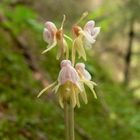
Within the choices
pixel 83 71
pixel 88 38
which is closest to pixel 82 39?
pixel 88 38

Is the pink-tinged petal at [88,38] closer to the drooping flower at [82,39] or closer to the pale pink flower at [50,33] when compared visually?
the drooping flower at [82,39]

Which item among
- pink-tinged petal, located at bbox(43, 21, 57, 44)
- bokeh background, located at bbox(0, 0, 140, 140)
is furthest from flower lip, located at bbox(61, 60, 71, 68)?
bokeh background, located at bbox(0, 0, 140, 140)

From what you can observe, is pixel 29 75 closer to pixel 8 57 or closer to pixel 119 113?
pixel 8 57

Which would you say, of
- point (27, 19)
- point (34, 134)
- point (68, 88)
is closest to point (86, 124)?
point (34, 134)

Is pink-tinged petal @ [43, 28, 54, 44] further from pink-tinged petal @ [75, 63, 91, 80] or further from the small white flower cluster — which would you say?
pink-tinged petal @ [75, 63, 91, 80]

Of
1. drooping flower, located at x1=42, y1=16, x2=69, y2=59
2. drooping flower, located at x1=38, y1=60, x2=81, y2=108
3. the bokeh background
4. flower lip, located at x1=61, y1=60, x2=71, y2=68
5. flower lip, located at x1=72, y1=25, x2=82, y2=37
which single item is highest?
the bokeh background

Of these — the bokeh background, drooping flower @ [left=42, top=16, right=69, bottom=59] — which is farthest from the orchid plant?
the bokeh background

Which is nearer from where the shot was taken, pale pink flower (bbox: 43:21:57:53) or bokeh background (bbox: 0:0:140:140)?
pale pink flower (bbox: 43:21:57:53)

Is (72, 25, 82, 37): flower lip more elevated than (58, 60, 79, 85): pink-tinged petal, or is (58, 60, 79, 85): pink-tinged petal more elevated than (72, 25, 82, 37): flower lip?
(72, 25, 82, 37): flower lip

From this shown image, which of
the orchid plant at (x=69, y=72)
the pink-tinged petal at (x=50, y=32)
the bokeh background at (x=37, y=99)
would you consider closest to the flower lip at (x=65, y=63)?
the orchid plant at (x=69, y=72)
